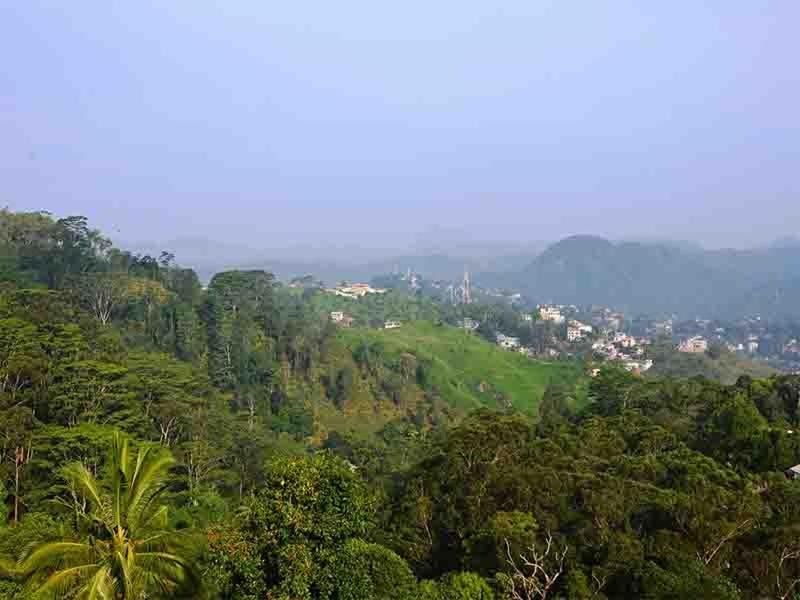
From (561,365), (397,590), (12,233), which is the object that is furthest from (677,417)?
(12,233)

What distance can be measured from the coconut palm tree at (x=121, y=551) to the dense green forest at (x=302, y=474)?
3 cm

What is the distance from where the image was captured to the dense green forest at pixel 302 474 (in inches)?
355

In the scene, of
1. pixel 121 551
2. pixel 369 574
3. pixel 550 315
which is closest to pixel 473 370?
pixel 369 574

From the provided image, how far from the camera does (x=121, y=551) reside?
8.03m

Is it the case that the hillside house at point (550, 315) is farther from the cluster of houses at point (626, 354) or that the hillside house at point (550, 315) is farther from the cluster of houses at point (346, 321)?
the cluster of houses at point (346, 321)

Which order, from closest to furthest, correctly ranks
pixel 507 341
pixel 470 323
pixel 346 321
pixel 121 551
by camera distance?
pixel 121 551 → pixel 346 321 → pixel 507 341 → pixel 470 323

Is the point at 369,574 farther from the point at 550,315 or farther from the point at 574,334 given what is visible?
the point at 550,315

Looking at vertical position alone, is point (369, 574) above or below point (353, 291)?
above

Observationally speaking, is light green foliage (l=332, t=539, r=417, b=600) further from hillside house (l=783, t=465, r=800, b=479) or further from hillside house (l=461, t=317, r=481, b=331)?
hillside house (l=461, t=317, r=481, b=331)

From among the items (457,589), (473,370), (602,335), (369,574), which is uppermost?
(369,574)

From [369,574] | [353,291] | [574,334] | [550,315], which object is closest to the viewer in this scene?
[369,574]

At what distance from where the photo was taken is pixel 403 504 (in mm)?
17422

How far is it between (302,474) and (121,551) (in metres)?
2.75

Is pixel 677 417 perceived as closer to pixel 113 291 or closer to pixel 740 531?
pixel 740 531
